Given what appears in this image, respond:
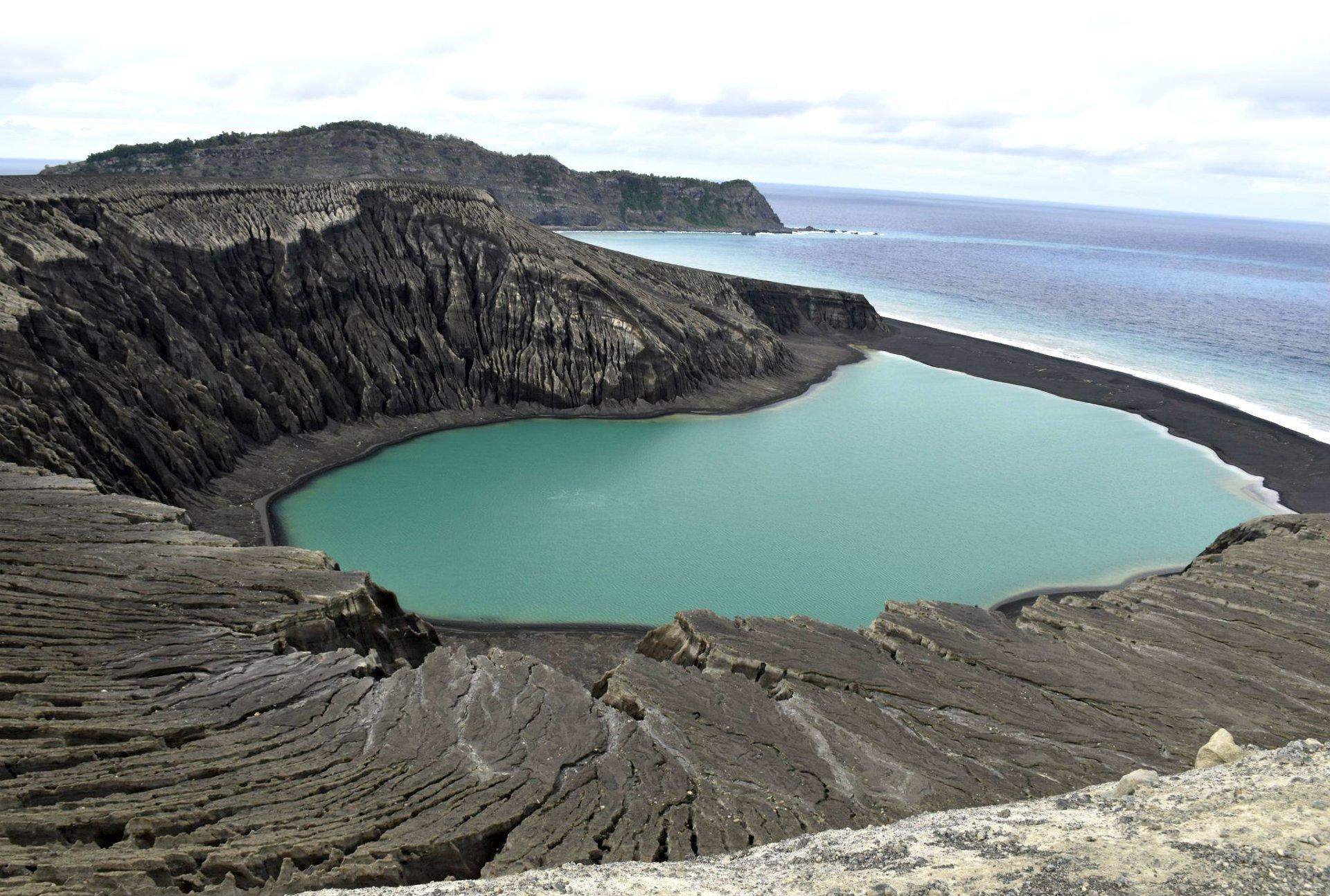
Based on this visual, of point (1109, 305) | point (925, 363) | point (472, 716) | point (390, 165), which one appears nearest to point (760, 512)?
point (472, 716)

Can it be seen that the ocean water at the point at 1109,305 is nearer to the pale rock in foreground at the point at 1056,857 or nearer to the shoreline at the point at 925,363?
the shoreline at the point at 925,363

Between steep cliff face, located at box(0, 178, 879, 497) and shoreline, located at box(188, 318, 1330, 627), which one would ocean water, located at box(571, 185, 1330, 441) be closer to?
shoreline, located at box(188, 318, 1330, 627)

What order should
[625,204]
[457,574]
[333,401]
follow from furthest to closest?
[625,204] → [333,401] → [457,574]

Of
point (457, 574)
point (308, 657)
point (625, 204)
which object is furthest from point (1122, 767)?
point (625, 204)

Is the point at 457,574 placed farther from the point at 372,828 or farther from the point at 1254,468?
the point at 1254,468

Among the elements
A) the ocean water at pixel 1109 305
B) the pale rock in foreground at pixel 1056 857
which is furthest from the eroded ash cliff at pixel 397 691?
the ocean water at pixel 1109 305

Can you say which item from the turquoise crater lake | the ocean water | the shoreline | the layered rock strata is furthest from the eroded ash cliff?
the ocean water
